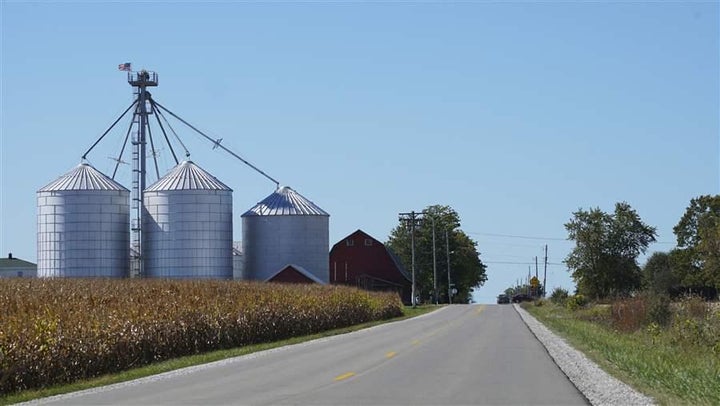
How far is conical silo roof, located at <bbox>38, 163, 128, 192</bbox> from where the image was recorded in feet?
204

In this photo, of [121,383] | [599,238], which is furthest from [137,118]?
[121,383]

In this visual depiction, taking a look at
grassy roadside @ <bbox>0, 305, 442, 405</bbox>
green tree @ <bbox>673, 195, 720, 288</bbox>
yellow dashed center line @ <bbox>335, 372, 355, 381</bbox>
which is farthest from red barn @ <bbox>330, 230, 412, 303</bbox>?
yellow dashed center line @ <bbox>335, 372, 355, 381</bbox>

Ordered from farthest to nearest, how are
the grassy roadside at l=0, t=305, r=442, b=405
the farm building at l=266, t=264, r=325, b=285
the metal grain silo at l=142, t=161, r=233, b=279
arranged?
the farm building at l=266, t=264, r=325, b=285 → the metal grain silo at l=142, t=161, r=233, b=279 → the grassy roadside at l=0, t=305, r=442, b=405

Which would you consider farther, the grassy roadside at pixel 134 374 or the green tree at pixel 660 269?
the green tree at pixel 660 269

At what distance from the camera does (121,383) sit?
21.0 metres

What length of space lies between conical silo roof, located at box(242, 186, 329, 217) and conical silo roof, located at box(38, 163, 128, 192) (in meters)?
12.5

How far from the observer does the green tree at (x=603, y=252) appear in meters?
89.4

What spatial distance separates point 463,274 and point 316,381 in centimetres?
11080

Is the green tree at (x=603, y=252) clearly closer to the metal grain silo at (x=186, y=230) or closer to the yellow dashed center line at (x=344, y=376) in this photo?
the metal grain silo at (x=186, y=230)

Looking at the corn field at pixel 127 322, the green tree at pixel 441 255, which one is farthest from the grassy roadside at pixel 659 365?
the green tree at pixel 441 255

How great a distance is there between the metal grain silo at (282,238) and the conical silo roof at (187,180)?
767 centimetres

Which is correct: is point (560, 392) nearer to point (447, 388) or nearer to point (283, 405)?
point (447, 388)

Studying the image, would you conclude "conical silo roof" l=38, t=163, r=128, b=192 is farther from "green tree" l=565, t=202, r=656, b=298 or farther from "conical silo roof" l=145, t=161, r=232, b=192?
"green tree" l=565, t=202, r=656, b=298

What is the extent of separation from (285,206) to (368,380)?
55115mm
